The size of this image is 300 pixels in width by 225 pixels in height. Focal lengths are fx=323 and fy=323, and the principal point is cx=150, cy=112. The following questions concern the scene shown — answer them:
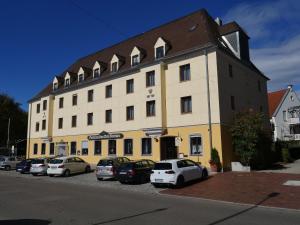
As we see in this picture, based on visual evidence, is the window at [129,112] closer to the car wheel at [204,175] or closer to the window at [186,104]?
the window at [186,104]

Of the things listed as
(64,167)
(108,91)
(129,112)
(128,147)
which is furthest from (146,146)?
(108,91)

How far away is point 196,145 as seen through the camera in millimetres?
26125

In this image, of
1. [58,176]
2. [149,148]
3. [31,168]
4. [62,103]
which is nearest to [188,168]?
[149,148]

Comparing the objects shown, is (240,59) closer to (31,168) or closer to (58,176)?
(58,176)

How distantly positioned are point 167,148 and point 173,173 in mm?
10459

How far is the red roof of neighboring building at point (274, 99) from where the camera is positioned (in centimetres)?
4912

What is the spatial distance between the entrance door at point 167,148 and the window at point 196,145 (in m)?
2.21

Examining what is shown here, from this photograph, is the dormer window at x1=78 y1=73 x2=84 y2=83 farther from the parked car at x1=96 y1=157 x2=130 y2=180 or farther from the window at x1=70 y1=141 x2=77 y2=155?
the parked car at x1=96 y1=157 x2=130 y2=180

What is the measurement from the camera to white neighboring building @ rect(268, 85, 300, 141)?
48094 mm

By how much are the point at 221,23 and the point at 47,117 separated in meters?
25.1

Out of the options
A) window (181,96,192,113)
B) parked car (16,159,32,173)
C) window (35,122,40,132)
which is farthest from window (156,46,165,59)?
window (35,122,40,132)

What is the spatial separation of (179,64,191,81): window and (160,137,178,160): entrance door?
209 inches

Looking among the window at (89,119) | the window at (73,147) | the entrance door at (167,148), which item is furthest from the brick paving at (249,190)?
the window at (73,147)

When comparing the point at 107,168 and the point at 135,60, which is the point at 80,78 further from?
the point at 107,168
